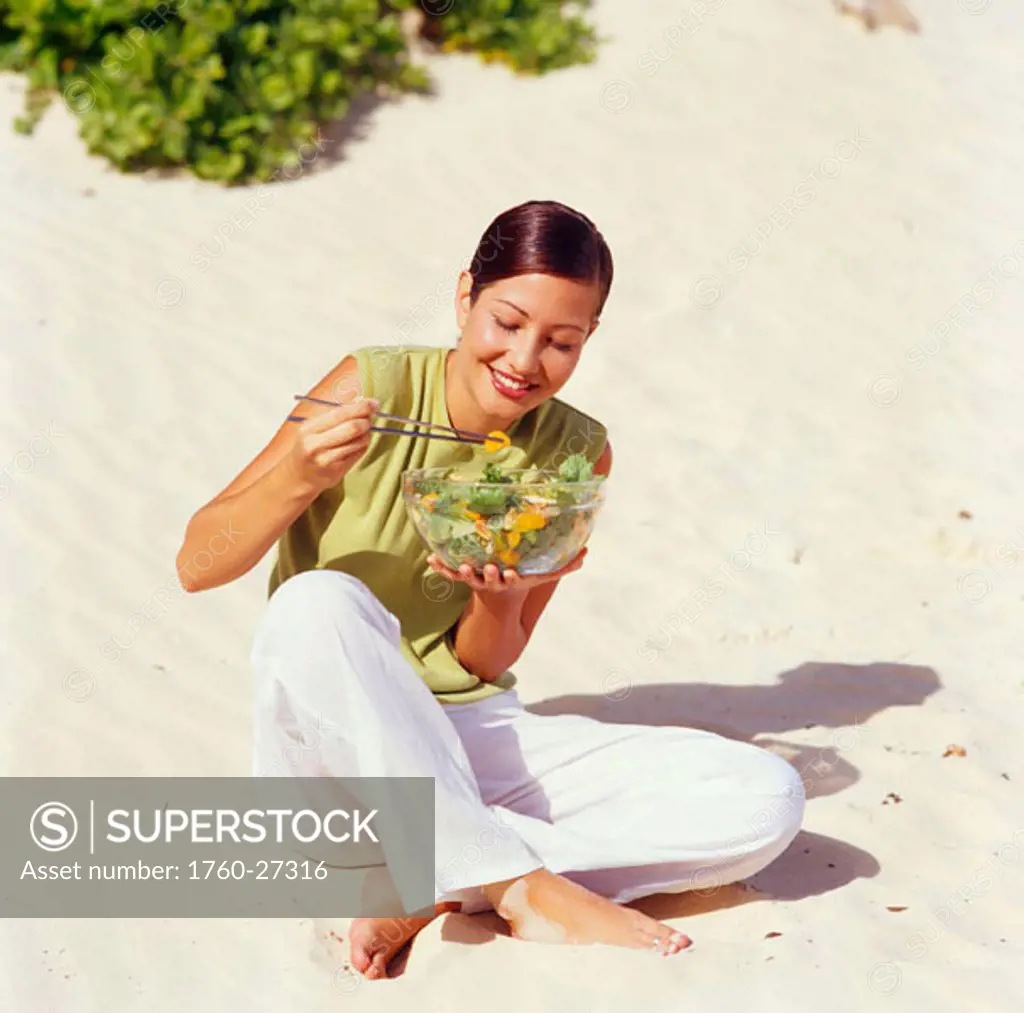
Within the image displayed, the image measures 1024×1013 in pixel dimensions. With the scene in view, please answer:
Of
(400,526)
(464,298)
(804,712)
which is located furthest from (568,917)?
(804,712)

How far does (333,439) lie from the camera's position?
2.49 m

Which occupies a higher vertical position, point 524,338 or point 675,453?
point 524,338

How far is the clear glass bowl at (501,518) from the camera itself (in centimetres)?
262

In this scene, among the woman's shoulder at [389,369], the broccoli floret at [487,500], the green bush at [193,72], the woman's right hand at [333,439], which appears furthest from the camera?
the green bush at [193,72]

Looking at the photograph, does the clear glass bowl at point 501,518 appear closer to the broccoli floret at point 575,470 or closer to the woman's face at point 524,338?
the broccoli floret at point 575,470

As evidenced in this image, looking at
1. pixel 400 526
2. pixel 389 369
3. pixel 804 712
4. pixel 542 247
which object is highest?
pixel 542 247

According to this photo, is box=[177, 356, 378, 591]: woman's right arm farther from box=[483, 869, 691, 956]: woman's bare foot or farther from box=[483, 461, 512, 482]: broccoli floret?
box=[483, 869, 691, 956]: woman's bare foot

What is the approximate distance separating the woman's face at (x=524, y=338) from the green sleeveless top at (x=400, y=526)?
15 centimetres

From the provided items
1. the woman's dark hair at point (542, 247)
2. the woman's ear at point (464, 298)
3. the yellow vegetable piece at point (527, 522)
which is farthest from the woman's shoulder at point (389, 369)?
the yellow vegetable piece at point (527, 522)

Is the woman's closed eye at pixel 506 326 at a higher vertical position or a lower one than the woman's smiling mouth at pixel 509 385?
higher

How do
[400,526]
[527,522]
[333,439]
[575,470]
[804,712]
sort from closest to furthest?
[333,439] → [527,522] → [575,470] → [400,526] → [804,712]

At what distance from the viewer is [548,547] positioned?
8.77 ft

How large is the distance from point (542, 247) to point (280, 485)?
2.22 ft

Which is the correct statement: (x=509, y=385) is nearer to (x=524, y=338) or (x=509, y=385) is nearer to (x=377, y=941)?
(x=524, y=338)
